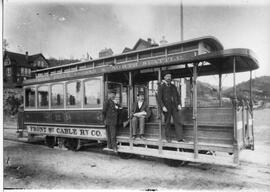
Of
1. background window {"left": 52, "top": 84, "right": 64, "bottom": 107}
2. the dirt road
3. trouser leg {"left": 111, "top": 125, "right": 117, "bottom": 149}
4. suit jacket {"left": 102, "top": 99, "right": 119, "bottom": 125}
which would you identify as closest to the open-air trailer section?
background window {"left": 52, "top": 84, "right": 64, "bottom": 107}

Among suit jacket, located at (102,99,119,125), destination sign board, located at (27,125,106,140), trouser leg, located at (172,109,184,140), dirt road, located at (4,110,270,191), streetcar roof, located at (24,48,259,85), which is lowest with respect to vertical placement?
dirt road, located at (4,110,270,191)

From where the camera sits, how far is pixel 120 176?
560 cm

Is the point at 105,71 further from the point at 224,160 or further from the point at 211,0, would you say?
the point at 224,160

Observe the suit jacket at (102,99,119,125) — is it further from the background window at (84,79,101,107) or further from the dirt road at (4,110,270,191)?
the dirt road at (4,110,270,191)

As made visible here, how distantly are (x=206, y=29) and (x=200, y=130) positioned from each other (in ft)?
17.0

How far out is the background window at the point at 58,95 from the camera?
29.6ft

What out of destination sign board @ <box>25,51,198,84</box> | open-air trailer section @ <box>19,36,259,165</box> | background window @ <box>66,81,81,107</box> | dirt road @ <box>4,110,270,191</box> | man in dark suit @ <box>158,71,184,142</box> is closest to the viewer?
dirt road @ <box>4,110,270,191</box>

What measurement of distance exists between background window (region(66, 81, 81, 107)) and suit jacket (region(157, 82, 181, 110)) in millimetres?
3270

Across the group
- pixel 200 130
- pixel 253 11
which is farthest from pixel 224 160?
pixel 253 11

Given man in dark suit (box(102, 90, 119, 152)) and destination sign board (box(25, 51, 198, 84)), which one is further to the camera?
man in dark suit (box(102, 90, 119, 152))

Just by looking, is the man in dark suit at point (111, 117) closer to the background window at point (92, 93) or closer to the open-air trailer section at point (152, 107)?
the open-air trailer section at point (152, 107)

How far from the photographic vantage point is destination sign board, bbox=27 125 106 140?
7871 mm

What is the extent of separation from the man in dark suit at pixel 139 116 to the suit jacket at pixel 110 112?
62cm

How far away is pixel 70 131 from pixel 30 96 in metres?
2.94
